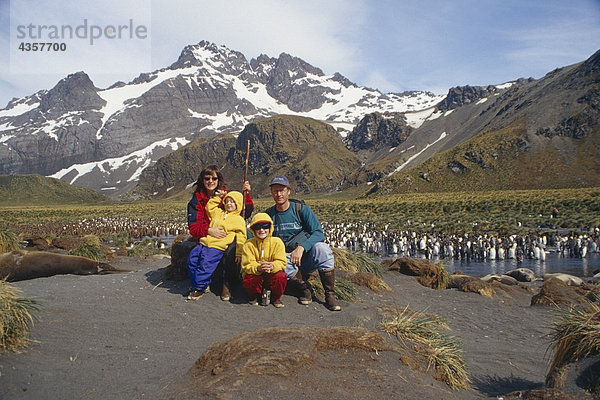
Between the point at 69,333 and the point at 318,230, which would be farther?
the point at 318,230

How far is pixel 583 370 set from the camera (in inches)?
137

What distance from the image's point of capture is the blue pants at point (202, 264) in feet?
20.3

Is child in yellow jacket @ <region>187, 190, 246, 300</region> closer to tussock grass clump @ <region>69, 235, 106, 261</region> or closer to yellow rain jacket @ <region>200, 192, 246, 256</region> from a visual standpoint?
yellow rain jacket @ <region>200, 192, 246, 256</region>

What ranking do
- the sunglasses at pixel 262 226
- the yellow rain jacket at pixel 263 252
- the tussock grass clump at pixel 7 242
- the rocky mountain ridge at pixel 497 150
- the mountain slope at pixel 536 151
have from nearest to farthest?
the sunglasses at pixel 262 226 < the yellow rain jacket at pixel 263 252 < the tussock grass clump at pixel 7 242 < the mountain slope at pixel 536 151 < the rocky mountain ridge at pixel 497 150

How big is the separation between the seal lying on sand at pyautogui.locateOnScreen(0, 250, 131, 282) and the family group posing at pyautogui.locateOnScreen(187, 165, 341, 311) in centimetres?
324

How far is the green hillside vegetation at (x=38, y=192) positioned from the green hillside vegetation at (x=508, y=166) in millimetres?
88032

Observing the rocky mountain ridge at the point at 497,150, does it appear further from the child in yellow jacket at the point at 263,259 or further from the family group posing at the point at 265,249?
the child in yellow jacket at the point at 263,259

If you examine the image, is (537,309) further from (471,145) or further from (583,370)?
(471,145)

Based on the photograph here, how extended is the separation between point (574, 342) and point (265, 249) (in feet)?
11.8

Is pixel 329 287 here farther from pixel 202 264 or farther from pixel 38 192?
pixel 38 192

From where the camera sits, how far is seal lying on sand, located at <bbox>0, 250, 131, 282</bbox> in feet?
23.9

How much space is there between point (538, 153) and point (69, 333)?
294 feet

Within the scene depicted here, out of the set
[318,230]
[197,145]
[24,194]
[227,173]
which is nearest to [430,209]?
[318,230]

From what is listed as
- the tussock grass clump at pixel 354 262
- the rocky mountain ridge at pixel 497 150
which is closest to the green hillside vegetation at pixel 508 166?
the rocky mountain ridge at pixel 497 150
